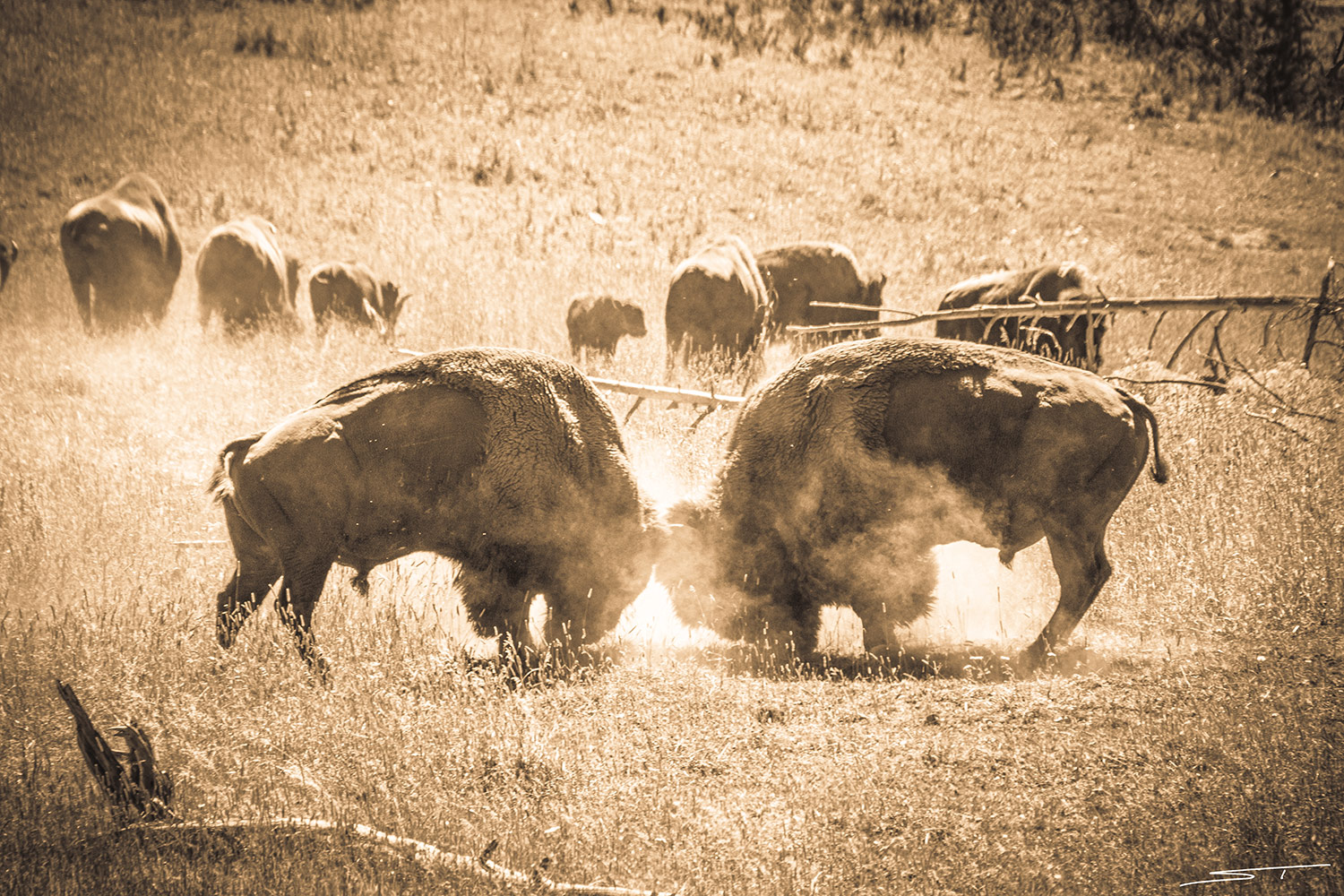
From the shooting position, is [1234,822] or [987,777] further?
[987,777]

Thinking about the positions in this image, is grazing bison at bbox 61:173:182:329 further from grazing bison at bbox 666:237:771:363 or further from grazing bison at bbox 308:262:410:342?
grazing bison at bbox 666:237:771:363

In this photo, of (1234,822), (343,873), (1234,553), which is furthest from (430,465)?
(1234,553)

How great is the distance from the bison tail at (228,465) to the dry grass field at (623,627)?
798mm

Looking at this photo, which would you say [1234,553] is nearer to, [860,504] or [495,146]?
[860,504]

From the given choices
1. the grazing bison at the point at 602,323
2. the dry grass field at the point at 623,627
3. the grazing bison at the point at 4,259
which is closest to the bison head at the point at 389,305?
the dry grass field at the point at 623,627

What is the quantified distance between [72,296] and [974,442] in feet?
47.7

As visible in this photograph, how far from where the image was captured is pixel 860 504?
5.88m

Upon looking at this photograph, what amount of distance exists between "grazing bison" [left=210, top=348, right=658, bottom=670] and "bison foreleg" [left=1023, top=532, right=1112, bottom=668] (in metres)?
2.60

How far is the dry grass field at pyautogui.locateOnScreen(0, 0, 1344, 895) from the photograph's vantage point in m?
3.62

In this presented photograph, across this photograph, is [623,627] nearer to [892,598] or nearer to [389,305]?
[892,598]

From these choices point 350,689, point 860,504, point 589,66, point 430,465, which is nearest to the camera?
point 350,689

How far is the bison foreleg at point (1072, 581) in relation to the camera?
5.71 metres

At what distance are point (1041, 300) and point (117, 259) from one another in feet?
41.3

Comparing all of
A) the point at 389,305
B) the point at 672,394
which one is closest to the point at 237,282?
the point at 389,305
